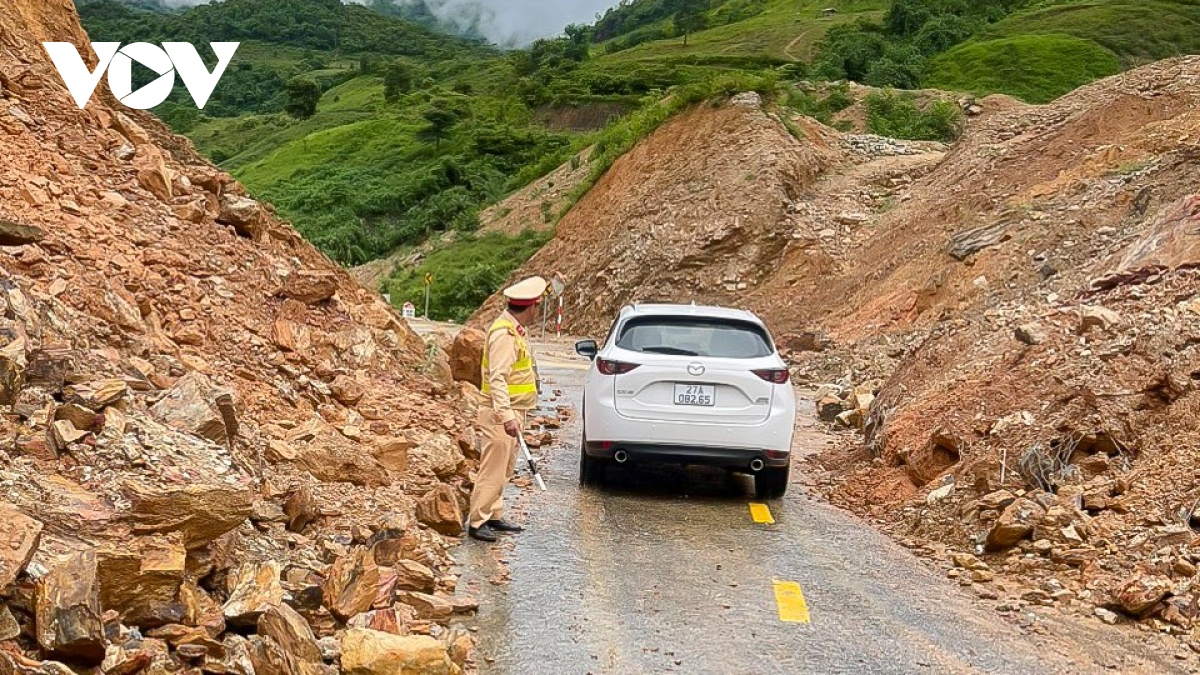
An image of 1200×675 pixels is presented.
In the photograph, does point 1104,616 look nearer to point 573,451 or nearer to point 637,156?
point 573,451

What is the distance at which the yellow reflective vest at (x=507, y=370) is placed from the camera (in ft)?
26.6

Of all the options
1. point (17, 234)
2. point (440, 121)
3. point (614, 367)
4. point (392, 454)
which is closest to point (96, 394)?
point (392, 454)

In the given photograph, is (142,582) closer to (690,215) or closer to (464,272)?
(690,215)

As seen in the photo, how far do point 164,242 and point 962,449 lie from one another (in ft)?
23.5

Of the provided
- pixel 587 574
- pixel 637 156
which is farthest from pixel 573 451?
pixel 637 156

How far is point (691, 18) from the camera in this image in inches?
4897

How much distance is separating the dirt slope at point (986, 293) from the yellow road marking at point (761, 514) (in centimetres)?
94

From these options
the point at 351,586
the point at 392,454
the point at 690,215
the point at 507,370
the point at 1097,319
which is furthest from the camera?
the point at 690,215

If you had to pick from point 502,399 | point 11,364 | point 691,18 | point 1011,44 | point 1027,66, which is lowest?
point 502,399

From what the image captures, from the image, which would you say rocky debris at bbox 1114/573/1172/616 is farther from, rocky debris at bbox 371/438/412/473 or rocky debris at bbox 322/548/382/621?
rocky debris at bbox 371/438/412/473

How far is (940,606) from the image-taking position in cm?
701

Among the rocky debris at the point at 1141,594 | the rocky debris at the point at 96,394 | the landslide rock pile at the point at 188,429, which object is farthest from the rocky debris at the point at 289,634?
the rocky debris at the point at 1141,594

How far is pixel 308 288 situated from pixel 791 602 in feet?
21.2

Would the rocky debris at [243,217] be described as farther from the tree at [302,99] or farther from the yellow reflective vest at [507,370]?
the tree at [302,99]
